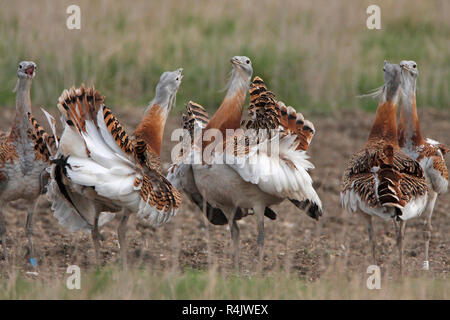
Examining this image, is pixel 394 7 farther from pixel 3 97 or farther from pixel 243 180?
pixel 243 180

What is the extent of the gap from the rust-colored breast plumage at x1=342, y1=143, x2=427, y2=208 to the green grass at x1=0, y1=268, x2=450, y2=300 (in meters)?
0.74

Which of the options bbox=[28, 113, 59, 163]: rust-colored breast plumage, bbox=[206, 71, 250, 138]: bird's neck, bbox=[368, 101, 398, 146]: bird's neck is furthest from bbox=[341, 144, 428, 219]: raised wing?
bbox=[28, 113, 59, 163]: rust-colored breast plumage

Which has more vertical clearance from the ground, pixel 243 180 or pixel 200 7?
pixel 200 7

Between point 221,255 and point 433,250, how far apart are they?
1977mm

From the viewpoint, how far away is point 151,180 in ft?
18.7

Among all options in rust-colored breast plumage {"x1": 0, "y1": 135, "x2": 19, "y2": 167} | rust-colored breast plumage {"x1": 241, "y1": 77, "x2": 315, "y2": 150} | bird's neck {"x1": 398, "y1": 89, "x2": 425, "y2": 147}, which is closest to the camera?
rust-colored breast plumage {"x1": 241, "y1": 77, "x2": 315, "y2": 150}

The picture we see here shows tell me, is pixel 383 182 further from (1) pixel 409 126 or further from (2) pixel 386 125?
(1) pixel 409 126

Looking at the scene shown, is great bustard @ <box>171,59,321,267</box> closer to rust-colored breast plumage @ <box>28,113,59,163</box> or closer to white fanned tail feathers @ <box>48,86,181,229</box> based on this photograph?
white fanned tail feathers @ <box>48,86,181,229</box>

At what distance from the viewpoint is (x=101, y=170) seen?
5.20 meters

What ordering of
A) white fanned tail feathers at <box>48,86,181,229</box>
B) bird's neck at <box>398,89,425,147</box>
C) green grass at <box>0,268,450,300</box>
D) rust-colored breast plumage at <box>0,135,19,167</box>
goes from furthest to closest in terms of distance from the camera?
1. bird's neck at <box>398,89,425,147</box>
2. rust-colored breast plumage at <box>0,135,19,167</box>
3. white fanned tail feathers at <box>48,86,181,229</box>
4. green grass at <box>0,268,450,300</box>

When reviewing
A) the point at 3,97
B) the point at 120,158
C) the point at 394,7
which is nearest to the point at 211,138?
the point at 120,158

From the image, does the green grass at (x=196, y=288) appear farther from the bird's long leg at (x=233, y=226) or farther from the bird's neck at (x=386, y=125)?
the bird's neck at (x=386, y=125)

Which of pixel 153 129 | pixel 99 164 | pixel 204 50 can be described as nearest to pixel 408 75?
pixel 153 129

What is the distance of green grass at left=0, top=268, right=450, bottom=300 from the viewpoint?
186 inches
